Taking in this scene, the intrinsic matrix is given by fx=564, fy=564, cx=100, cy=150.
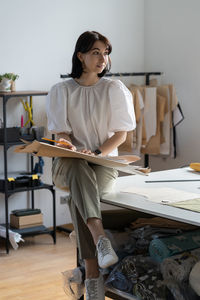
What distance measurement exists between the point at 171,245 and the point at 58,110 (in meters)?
1.04

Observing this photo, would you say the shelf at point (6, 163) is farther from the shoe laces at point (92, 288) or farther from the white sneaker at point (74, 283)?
the shoe laces at point (92, 288)

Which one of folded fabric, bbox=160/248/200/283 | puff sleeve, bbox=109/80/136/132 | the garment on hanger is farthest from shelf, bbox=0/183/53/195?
folded fabric, bbox=160/248/200/283

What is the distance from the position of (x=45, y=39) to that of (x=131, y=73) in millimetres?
899

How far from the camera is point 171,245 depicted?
2461 mm

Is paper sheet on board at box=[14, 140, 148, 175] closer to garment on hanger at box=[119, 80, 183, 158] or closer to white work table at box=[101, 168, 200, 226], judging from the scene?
white work table at box=[101, 168, 200, 226]

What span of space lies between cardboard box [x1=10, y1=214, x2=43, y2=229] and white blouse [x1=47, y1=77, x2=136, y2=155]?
162cm

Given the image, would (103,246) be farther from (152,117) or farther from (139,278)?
(152,117)

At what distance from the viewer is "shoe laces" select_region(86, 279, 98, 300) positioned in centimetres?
259

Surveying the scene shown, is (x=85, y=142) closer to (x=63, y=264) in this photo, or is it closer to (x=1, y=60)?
(x=63, y=264)

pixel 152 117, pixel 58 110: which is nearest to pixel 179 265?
pixel 58 110

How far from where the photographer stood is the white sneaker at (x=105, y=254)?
2.41 metres

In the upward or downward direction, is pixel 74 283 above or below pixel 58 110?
below

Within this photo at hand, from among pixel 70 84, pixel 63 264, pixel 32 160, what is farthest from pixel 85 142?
pixel 32 160

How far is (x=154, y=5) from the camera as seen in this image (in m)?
5.18
